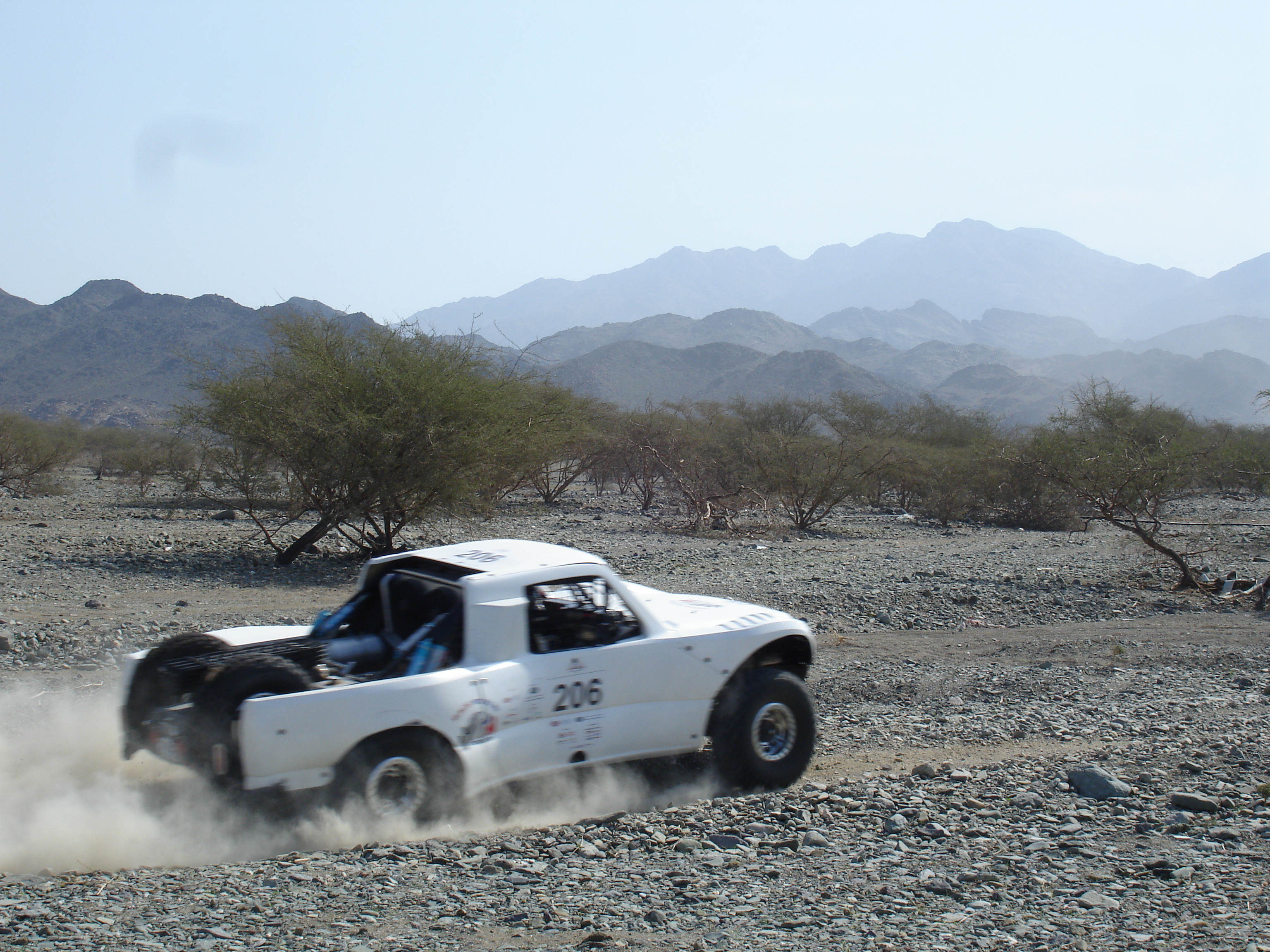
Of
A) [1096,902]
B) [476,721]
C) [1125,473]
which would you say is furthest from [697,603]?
[1125,473]

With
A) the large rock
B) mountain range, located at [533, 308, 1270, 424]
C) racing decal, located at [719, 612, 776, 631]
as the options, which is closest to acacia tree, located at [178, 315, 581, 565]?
racing decal, located at [719, 612, 776, 631]

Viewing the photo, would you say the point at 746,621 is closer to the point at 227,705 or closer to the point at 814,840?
the point at 814,840

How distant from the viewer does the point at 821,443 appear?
29.0 meters

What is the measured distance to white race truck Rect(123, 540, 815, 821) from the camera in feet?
15.3

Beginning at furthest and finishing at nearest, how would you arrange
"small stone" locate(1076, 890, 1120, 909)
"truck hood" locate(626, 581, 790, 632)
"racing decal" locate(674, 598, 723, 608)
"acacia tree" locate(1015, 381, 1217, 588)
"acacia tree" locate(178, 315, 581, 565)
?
"acacia tree" locate(178, 315, 581, 565) < "acacia tree" locate(1015, 381, 1217, 588) < "racing decal" locate(674, 598, 723, 608) < "truck hood" locate(626, 581, 790, 632) < "small stone" locate(1076, 890, 1120, 909)

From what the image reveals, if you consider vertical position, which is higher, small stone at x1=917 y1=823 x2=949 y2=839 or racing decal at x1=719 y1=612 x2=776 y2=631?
racing decal at x1=719 y1=612 x2=776 y2=631

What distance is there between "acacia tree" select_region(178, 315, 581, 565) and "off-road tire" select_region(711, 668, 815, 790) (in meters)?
11.6

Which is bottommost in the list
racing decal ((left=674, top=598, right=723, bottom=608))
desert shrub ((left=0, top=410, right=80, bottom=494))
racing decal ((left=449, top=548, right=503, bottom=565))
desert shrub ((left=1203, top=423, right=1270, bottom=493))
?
racing decal ((left=674, top=598, right=723, bottom=608))

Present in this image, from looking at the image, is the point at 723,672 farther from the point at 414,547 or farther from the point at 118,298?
the point at 118,298

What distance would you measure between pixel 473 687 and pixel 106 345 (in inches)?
5309

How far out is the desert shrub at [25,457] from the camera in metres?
33.8

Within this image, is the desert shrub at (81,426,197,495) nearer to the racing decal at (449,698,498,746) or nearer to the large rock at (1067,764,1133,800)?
the racing decal at (449,698,498,746)

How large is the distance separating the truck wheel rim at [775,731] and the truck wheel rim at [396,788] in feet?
6.88

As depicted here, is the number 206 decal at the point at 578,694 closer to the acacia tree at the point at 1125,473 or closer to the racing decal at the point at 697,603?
the racing decal at the point at 697,603
